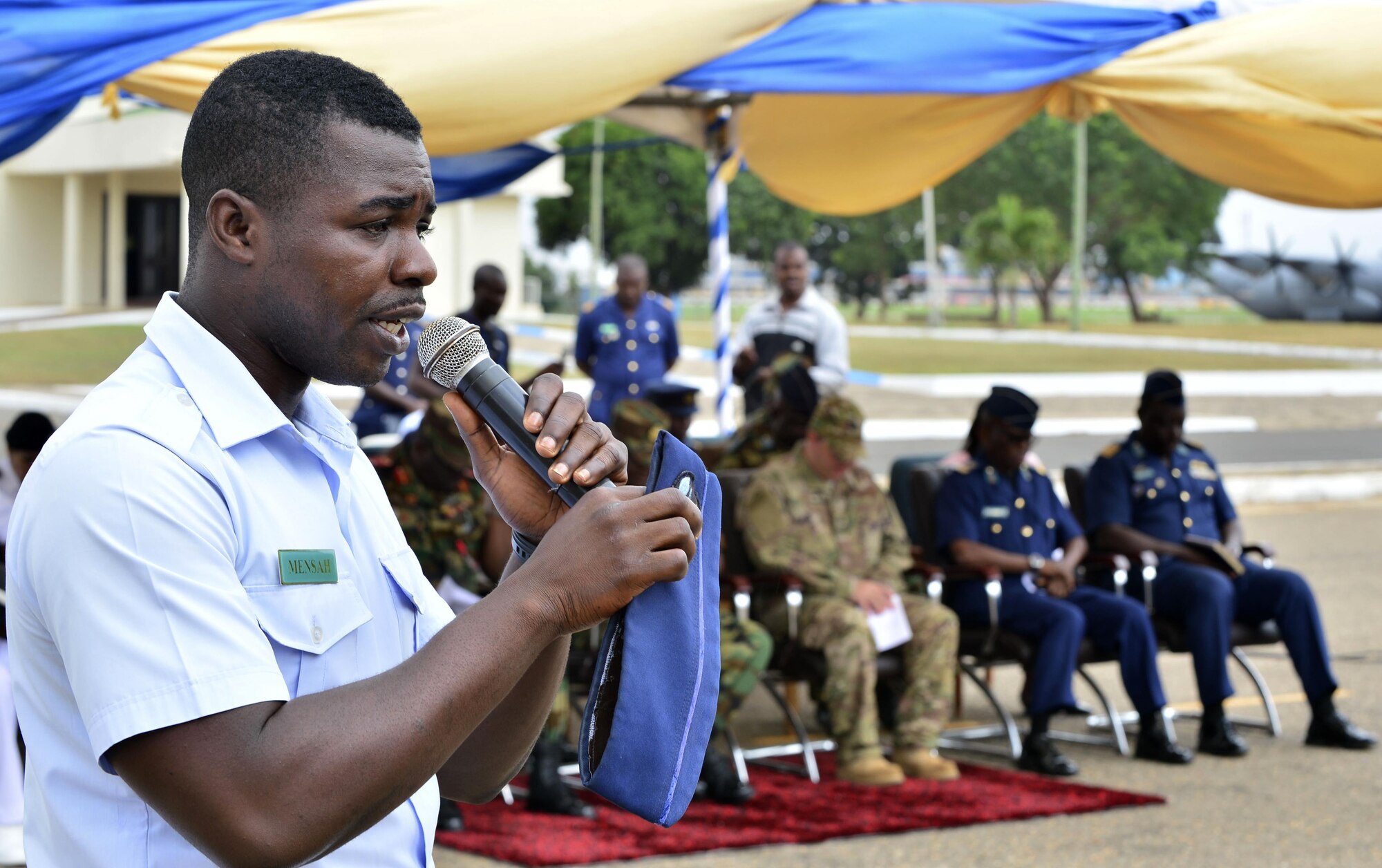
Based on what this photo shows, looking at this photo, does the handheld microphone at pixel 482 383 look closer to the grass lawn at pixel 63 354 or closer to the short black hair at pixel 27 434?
the short black hair at pixel 27 434

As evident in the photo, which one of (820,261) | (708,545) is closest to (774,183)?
(708,545)

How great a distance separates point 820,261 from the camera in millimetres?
74500

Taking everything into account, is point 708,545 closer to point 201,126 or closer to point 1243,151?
point 201,126

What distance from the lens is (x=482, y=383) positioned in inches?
61.1

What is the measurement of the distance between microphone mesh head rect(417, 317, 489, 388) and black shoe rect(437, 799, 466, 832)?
150 inches

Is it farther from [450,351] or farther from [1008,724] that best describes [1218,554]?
[450,351]

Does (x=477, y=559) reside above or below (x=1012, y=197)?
below

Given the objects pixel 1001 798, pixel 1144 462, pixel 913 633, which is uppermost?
pixel 1144 462

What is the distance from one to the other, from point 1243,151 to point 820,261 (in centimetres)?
6865

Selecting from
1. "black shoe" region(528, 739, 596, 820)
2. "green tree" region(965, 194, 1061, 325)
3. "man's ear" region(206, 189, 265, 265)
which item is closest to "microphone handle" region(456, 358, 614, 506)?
"man's ear" region(206, 189, 265, 265)

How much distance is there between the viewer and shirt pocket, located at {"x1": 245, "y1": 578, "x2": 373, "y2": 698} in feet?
4.37

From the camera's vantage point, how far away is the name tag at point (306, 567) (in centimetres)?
134

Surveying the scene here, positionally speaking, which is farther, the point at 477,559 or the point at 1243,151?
the point at 1243,151

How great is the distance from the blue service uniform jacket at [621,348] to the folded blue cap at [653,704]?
8.58m
